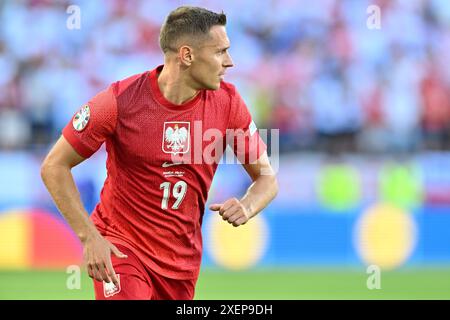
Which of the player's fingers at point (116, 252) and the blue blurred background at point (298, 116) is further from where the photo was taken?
the blue blurred background at point (298, 116)

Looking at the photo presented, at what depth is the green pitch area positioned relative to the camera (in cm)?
989

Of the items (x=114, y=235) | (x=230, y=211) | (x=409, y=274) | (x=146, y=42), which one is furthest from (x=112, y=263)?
(x=146, y=42)

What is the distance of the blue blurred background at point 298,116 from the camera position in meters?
11.9

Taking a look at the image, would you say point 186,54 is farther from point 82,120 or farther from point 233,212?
point 233,212

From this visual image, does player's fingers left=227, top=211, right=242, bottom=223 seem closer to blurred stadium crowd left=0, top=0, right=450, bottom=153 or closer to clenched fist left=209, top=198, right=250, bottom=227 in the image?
clenched fist left=209, top=198, right=250, bottom=227

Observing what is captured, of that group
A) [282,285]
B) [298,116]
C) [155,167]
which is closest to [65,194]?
[155,167]

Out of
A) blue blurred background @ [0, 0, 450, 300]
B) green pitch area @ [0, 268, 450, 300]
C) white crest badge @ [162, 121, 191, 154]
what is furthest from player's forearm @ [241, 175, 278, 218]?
blue blurred background @ [0, 0, 450, 300]

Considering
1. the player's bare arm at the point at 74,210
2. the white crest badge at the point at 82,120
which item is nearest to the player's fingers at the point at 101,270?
the player's bare arm at the point at 74,210

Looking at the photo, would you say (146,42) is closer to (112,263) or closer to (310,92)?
(310,92)

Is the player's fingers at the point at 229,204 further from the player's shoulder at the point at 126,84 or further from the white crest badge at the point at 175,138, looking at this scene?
the player's shoulder at the point at 126,84

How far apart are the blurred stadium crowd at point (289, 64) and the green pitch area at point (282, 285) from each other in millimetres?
1976

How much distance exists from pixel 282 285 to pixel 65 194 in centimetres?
594

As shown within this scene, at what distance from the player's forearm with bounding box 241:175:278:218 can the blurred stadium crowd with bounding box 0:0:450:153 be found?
7421 mm

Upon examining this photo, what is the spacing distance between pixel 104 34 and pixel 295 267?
4.29 meters
